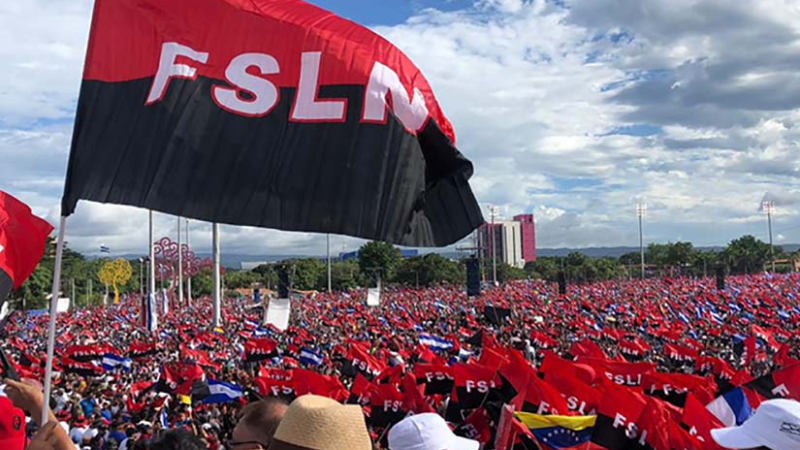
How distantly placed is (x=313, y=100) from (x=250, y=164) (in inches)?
25.3

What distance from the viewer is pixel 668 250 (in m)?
128

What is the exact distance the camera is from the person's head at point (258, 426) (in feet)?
10.8

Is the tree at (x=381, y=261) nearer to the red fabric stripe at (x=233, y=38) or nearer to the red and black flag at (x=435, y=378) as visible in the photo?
the red and black flag at (x=435, y=378)

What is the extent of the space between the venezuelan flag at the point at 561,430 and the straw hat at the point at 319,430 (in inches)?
206

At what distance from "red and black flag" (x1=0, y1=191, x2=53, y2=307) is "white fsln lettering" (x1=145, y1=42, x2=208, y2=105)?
4.60 feet

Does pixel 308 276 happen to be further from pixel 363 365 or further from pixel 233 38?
pixel 233 38

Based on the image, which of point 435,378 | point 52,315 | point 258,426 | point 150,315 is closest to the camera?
point 258,426

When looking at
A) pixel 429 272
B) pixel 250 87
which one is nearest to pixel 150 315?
pixel 250 87

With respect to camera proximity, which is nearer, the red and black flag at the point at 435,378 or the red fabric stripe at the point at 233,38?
the red fabric stripe at the point at 233,38

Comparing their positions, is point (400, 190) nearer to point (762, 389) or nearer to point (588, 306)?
point (762, 389)

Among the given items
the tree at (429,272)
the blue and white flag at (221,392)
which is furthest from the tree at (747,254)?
the blue and white flag at (221,392)

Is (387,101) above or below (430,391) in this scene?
above

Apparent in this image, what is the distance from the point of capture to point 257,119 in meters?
5.34

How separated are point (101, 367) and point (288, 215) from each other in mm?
13841
